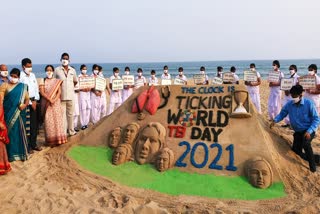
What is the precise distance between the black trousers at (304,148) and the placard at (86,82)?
575cm

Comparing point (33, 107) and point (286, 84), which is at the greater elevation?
point (286, 84)

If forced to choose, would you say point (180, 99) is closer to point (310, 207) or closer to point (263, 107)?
point (310, 207)

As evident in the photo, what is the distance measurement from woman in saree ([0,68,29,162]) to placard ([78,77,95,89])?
2.81 metres

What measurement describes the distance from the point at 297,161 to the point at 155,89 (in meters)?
3.01

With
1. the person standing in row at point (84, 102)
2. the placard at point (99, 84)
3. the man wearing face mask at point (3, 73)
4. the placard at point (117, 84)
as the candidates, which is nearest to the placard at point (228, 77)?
the placard at point (117, 84)

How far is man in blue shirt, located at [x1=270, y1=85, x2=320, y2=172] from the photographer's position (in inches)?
230

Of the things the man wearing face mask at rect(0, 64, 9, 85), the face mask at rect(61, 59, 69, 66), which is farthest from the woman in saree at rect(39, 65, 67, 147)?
the man wearing face mask at rect(0, 64, 9, 85)

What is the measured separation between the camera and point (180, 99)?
6660 millimetres

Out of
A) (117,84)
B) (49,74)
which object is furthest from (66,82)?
(117,84)

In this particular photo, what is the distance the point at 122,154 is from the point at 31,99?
7.99 ft

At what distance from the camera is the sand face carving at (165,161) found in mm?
5914

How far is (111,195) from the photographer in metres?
5.42

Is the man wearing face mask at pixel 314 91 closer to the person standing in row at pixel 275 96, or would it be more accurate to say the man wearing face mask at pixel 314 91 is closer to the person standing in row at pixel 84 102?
the person standing in row at pixel 275 96

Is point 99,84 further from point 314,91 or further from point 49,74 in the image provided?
point 314,91
